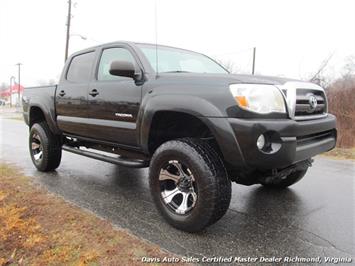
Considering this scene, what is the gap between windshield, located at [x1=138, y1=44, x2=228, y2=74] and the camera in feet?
13.2

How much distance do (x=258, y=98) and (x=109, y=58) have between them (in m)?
2.32

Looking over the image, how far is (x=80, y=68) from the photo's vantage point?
507 centimetres

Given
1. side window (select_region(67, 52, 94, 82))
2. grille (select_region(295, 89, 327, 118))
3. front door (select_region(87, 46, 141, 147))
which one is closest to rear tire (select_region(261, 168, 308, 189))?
grille (select_region(295, 89, 327, 118))

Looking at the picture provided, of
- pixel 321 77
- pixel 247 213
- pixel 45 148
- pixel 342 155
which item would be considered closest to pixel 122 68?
pixel 247 213

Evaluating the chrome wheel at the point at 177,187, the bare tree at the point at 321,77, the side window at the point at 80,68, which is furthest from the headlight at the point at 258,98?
the bare tree at the point at 321,77

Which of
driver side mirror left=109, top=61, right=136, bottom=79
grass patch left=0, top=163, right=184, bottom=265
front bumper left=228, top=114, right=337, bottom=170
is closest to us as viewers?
grass patch left=0, top=163, right=184, bottom=265

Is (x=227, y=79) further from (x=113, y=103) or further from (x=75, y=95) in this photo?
(x=75, y=95)

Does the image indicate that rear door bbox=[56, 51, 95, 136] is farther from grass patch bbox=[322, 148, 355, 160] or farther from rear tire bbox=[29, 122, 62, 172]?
grass patch bbox=[322, 148, 355, 160]

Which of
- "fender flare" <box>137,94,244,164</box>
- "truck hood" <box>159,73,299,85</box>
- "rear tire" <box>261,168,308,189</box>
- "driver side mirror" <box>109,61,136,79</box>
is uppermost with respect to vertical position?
"driver side mirror" <box>109,61,136,79</box>

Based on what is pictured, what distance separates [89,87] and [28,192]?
158cm

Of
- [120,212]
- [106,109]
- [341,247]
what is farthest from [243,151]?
[106,109]

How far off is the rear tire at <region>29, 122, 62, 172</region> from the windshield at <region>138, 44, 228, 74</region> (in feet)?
7.99

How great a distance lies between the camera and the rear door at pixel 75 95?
184 inches

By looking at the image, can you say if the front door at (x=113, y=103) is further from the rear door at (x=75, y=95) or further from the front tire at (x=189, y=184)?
the front tire at (x=189, y=184)
